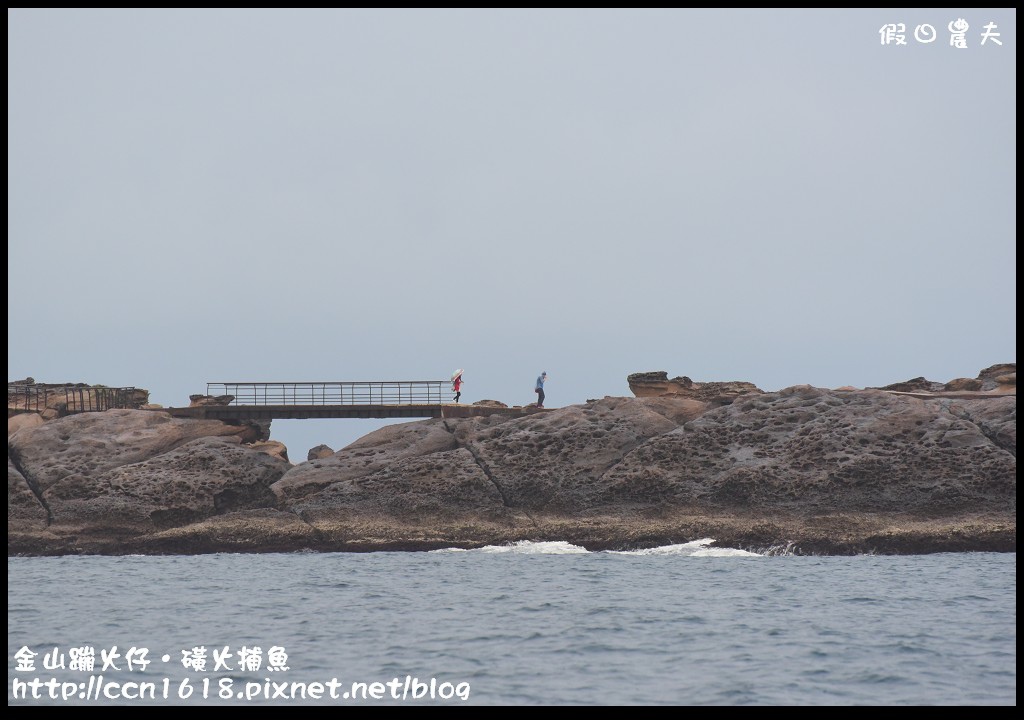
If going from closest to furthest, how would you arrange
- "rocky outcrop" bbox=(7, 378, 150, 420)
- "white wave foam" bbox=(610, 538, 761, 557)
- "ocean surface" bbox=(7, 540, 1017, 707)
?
"ocean surface" bbox=(7, 540, 1017, 707)
"white wave foam" bbox=(610, 538, 761, 557)
"rocky outcrop" bbox=(7, 378, 150, 420)

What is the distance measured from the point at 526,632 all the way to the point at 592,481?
1525cm

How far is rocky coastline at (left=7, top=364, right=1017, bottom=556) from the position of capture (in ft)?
108

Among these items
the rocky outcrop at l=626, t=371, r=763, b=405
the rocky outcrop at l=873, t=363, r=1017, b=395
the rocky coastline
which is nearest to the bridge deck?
the rocky coastline

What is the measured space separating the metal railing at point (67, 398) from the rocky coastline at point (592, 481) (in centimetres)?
438

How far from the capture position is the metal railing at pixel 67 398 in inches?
1779

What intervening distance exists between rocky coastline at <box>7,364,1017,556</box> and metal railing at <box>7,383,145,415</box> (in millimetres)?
4380

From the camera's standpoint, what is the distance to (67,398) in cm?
4584

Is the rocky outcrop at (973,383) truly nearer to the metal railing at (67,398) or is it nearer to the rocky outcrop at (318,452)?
the rocky outcrop at (318,452)

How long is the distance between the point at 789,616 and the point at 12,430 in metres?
32.1

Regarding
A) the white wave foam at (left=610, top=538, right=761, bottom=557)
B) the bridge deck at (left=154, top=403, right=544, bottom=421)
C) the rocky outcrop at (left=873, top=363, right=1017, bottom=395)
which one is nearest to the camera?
the white wave foam at (left=610, top=538, right=761, bottom=557)

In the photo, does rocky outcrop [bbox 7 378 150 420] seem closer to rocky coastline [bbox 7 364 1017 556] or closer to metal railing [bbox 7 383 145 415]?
metal railing [bbox 7 383 145 415]

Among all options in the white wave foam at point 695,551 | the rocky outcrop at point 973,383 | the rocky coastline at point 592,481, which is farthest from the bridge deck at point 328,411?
the rocky outcrop at point 973,383
